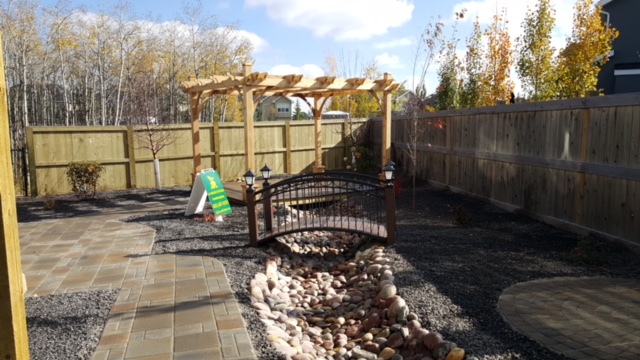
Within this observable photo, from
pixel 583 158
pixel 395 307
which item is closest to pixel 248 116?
pixel 395 307

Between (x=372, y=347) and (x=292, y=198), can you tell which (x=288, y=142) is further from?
(x=372, y=347)

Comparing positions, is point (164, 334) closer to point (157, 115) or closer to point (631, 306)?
point (631, 306)

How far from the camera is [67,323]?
3.63 metres

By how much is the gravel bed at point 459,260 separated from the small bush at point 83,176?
8.28 feet

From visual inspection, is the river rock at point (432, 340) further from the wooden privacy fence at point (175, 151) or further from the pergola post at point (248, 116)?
the wooden privacy fence at point (175, 151)

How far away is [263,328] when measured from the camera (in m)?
3.54

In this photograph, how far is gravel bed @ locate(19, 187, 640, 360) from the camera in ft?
11.5

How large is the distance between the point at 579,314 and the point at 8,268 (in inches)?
158

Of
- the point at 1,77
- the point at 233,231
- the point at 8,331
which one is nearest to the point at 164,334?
the point at 8,331

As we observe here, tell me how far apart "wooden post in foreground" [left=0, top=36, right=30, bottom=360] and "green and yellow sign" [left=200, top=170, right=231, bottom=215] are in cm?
624

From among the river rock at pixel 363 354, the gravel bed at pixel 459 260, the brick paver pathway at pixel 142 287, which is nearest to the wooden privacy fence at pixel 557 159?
the gravel bed at pixel 459 260

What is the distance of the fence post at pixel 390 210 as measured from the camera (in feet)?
19.1

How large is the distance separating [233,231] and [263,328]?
3650 millimetres

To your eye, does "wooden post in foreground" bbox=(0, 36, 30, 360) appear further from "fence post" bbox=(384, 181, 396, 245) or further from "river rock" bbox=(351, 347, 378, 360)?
"fence post" bbox=(384, 181, 396, 245)
